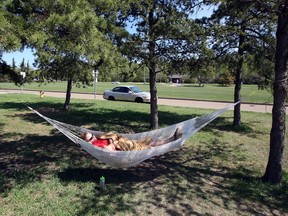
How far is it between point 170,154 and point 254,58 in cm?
381

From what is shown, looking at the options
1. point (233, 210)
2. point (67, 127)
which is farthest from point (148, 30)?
point (233, 210)

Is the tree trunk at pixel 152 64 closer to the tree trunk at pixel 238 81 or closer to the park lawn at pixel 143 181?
the park lawn at pixel 143 181

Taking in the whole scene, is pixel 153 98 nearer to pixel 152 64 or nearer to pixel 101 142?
pixel 152 64

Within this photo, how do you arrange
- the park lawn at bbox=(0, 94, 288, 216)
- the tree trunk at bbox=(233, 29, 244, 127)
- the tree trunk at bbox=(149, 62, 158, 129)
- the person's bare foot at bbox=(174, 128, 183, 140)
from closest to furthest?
the park lawn at bbox=(0, 94, 288, 216) → the person's bare foot at bbox=(174, 128, 183, 140) → the tree trunk at bbox=(233, 29, 244, 127) → the tree trunk at bbox=(149, 62, 158, 129)

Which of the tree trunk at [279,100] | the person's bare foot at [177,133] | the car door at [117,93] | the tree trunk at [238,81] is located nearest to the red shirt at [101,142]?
the person's bare foot at [177,133]

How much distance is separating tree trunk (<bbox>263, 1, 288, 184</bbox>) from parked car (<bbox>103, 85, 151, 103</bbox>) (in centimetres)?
1401

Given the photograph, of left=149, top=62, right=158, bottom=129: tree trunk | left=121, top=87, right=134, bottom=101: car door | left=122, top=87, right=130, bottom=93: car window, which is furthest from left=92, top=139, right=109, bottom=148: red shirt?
left=122, top=87, right=130, bottom=93: car window

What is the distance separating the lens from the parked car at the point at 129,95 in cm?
1897

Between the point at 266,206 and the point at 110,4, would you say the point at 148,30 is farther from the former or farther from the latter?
the point at 266,206

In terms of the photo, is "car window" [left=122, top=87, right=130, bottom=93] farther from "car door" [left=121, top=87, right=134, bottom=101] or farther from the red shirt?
the red shirt

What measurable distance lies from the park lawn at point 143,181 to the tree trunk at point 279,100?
32 cm

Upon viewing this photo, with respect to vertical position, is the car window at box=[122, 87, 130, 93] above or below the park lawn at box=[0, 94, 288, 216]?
above

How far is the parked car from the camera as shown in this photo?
62.2ft

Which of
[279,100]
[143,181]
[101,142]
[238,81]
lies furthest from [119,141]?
[238,81]
